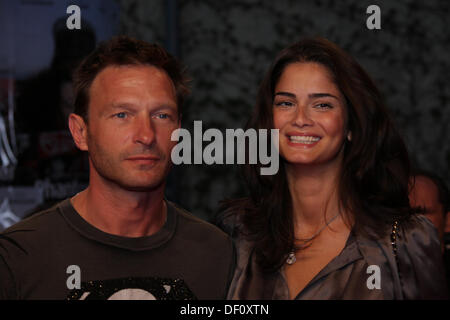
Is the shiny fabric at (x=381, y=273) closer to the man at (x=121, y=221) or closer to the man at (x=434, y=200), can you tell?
the man at (x=121, y=221)

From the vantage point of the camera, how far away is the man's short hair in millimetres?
2221

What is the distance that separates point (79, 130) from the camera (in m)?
2.28

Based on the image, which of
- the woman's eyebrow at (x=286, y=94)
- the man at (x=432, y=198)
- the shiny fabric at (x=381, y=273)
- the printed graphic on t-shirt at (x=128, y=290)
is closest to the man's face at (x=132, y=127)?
the printed graphic on t-shirt at (x=128, y=290)

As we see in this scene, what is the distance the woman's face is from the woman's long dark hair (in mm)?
58

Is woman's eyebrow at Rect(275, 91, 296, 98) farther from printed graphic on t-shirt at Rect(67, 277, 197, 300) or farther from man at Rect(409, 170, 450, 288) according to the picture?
man at Rect(409, 170, 450, 288)

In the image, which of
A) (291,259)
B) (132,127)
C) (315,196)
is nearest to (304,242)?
(291,259)

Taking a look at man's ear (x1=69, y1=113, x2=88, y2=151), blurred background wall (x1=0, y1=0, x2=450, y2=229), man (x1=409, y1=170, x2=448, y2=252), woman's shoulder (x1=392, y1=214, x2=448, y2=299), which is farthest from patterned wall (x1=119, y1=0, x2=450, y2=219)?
woman's shoulder (x1=392, y1=214, x2=448, y2=299)

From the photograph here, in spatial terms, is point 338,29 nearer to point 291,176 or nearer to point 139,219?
point 291,176

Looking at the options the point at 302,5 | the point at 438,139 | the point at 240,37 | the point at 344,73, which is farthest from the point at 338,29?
the point at 344,73

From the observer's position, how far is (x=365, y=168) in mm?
2400

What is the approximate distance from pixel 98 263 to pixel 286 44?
90.2 inches

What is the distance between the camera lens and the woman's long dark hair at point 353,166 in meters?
2.33
